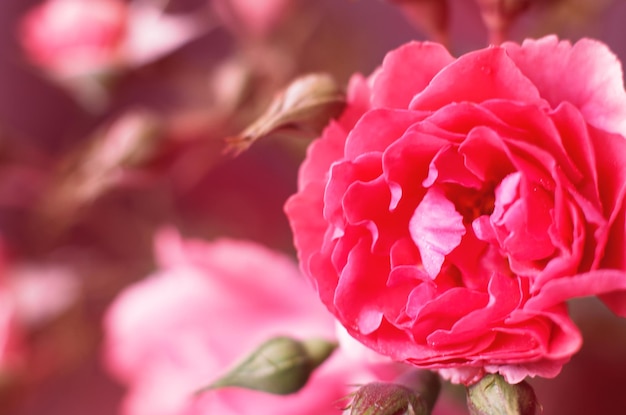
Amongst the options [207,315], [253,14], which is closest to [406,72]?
[207,315]

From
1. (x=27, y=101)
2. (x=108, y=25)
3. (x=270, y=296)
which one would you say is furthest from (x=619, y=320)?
(x=27, y=101)

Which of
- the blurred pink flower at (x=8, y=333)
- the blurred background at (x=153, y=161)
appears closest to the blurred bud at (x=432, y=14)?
the blurred background at (x=153, y=161)

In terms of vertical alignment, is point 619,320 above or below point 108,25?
below

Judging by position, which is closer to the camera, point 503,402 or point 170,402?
point 503,402

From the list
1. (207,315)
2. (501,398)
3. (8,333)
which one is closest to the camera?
(501,398)


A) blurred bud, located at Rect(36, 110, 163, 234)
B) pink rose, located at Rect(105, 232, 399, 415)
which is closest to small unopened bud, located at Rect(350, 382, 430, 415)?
pink rose, located at Rect(105, 232, 399, 415)

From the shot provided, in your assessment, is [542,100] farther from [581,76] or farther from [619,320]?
[619,320]

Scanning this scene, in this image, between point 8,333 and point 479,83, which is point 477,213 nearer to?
point 479,83
